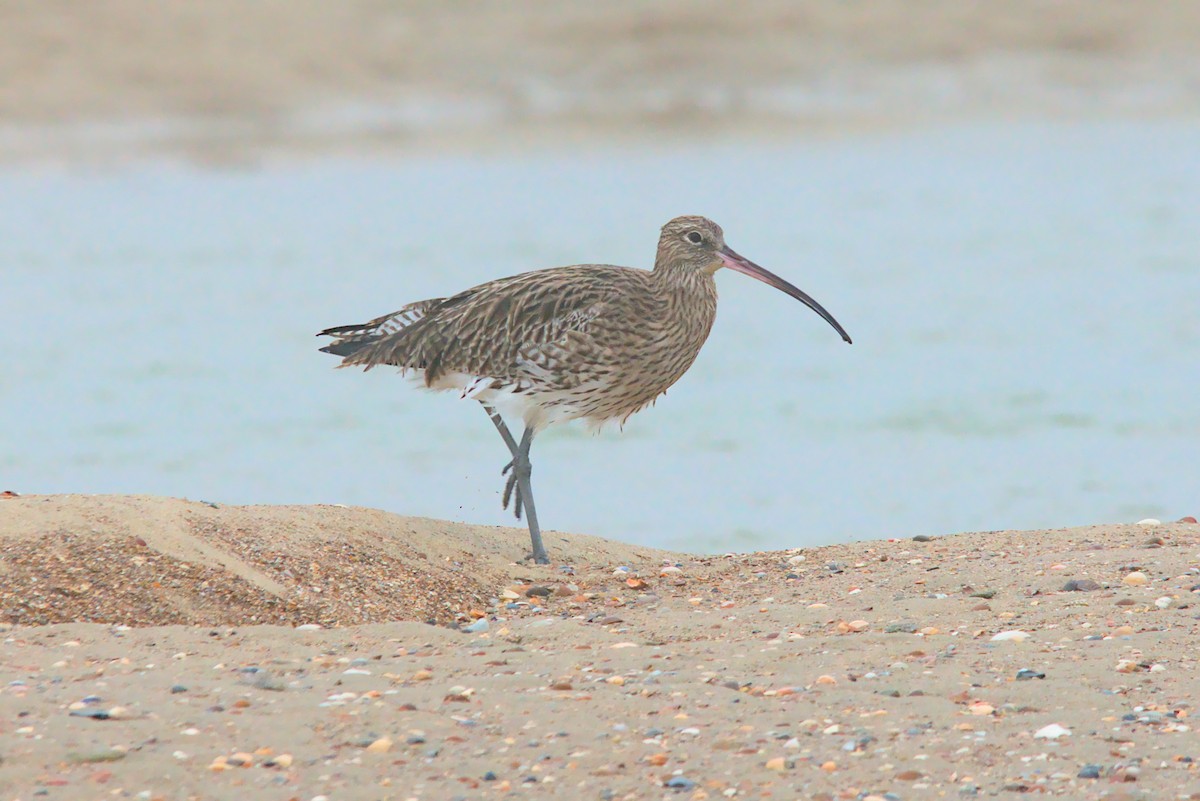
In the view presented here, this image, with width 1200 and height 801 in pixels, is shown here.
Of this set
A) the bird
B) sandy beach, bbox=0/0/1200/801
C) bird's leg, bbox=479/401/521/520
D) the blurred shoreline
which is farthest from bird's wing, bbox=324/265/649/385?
the blurred shoreline

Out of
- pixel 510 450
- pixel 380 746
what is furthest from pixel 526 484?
pixel 380 746

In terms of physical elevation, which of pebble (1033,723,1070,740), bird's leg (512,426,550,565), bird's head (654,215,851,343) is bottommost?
pebble (1033,723,1070,740)

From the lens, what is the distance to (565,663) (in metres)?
5.98

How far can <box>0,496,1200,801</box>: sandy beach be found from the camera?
4.87 metres

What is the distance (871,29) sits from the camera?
25656 mm

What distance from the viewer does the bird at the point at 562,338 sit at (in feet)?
28.9

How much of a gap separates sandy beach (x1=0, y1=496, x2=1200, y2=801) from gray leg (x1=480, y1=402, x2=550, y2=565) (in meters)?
0.15

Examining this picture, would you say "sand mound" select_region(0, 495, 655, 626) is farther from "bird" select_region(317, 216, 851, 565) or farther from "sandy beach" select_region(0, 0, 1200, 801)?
"bird" select_region(317, 216, 851, 565)

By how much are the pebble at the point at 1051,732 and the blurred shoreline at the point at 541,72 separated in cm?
2010

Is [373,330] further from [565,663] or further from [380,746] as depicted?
[380,746]

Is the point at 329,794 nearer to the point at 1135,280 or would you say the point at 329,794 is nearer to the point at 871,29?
the point at 1135,280

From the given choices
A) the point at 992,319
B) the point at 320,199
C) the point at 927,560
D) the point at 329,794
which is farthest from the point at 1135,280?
the point at 329,794

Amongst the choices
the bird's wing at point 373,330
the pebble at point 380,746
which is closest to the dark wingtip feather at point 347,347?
the bird's wing at point 373,330

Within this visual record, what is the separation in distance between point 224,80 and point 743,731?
2037 centimetres
